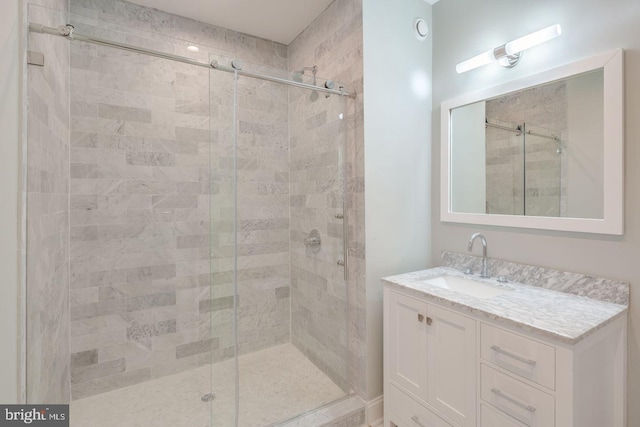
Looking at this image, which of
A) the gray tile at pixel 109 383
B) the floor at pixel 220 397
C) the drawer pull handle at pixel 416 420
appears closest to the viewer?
the drawer pull handle at pixel 416 420

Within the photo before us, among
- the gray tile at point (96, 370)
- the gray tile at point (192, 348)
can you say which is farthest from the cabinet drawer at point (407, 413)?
the gray tile at point (96, 370)

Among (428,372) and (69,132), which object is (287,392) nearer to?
(428,372)

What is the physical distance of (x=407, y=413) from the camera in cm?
161

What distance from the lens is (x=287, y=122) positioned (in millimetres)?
2252

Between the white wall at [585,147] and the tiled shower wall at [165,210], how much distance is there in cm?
166

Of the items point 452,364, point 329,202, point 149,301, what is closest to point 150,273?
point 149,301

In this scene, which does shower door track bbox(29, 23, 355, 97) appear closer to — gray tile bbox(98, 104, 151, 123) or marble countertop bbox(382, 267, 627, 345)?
gray tile bbox(98, 104, 151, 123)

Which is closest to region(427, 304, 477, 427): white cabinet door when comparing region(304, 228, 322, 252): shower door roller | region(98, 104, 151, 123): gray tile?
region(304, 228, 322, 252): shower door roller

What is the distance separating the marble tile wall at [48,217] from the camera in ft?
3.95

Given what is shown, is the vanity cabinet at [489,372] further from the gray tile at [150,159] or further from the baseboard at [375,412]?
the gray tile at [150,159]

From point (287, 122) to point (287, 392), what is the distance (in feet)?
6.30

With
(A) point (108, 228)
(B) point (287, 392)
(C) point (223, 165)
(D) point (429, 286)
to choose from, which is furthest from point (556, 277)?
(A) point (108, 228)

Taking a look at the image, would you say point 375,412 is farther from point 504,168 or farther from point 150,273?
point 150,273

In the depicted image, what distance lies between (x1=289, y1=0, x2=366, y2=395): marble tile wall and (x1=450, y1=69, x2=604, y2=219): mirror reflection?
2.41ft
